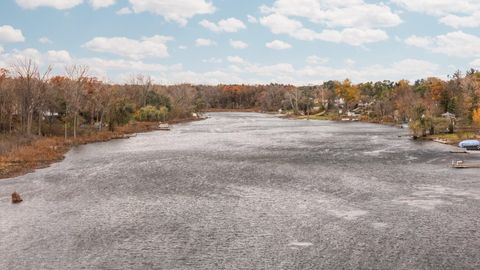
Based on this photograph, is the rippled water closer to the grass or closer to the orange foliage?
the grass

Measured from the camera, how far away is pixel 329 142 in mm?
94125

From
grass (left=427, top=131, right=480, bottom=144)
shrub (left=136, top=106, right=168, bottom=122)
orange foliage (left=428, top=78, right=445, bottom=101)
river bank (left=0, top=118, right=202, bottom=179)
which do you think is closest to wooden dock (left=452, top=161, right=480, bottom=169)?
grass (left=427, top=131, right=480, bottom=144)

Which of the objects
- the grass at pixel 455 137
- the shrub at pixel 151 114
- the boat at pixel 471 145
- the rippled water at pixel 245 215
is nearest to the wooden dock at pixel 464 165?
the rippled water at pixel 245 215

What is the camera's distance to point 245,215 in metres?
37.7

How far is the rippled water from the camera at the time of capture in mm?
28125

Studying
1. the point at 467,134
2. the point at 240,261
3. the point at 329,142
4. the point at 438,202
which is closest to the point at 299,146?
the point at 329,142

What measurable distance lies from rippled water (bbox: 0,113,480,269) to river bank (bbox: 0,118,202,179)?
303cm

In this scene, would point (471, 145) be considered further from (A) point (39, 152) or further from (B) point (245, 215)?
(A) point (39, 152)

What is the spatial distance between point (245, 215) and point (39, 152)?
4727 centimetres

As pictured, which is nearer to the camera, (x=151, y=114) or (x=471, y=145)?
(x=471, y=145)

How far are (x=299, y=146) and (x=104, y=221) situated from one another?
5542 cm

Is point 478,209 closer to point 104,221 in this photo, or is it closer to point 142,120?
point 104,221

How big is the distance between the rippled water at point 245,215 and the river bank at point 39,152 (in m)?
3.03

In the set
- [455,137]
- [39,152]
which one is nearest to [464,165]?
[455,137]
